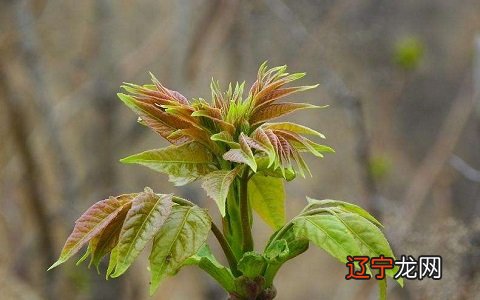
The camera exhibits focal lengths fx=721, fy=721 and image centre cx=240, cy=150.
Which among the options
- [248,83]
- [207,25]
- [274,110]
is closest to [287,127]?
[274,110]

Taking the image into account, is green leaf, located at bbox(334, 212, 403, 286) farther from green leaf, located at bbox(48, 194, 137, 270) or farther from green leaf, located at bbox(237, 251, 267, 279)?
green leaf, located at bbox(48, 194, 137, 270)

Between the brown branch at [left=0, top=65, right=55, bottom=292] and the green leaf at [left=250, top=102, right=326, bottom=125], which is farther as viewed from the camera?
the brown branch at [left=0, top=65, right=55, bottom=292]

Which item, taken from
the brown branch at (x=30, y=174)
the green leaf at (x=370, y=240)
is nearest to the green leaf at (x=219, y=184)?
the green leaf at (x=370, y=240)

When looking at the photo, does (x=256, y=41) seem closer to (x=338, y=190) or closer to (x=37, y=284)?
(x=338, y=190)

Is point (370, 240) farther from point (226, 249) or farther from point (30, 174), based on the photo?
point (30, 174)

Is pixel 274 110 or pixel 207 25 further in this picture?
→ pixel 207 25

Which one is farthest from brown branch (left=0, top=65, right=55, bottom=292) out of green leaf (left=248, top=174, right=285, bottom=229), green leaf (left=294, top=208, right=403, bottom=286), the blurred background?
green leaf (left=294, top=208, right=403, bottom=286)

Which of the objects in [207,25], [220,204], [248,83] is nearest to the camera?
[220,204]
